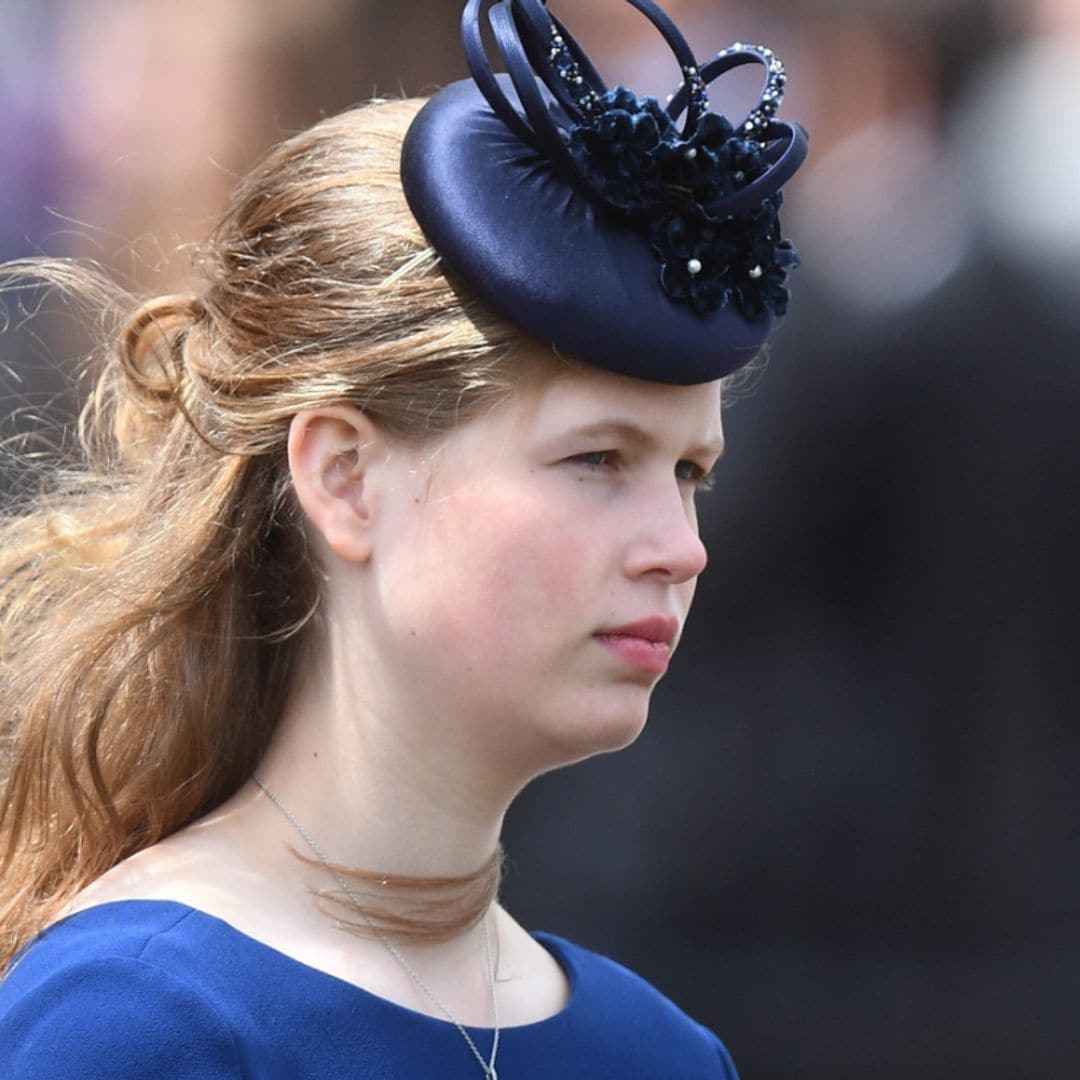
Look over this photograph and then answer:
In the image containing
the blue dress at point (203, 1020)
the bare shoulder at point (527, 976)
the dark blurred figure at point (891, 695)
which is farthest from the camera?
the dark blurred figure at point (891, 695)

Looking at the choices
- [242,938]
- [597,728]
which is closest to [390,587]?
[597,728]

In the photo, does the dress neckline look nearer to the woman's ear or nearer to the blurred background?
the woman's ear

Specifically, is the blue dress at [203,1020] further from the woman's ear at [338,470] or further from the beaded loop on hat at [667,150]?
the beaded loop on hat at [667,150]

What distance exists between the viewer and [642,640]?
1630 mm

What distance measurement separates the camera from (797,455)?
335 cm

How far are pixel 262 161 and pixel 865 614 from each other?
5.95 feet

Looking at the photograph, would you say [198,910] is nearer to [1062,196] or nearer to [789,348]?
[789,348]

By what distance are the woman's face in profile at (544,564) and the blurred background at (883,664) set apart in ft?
5.25

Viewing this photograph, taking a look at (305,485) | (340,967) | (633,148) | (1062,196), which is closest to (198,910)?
(340,967)

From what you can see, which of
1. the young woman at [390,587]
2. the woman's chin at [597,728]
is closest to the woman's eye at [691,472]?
the young woman at [390,587]

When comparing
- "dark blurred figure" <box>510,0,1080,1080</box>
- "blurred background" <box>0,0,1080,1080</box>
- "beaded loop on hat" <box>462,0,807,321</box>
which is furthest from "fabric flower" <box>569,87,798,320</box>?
"dark blurred figure" <box>510,0,1080,1080</box>

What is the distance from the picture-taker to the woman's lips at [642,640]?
1.62m

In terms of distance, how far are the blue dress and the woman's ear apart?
37 cm

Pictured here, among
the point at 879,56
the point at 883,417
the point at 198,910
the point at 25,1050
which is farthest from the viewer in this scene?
the point at 879,56
